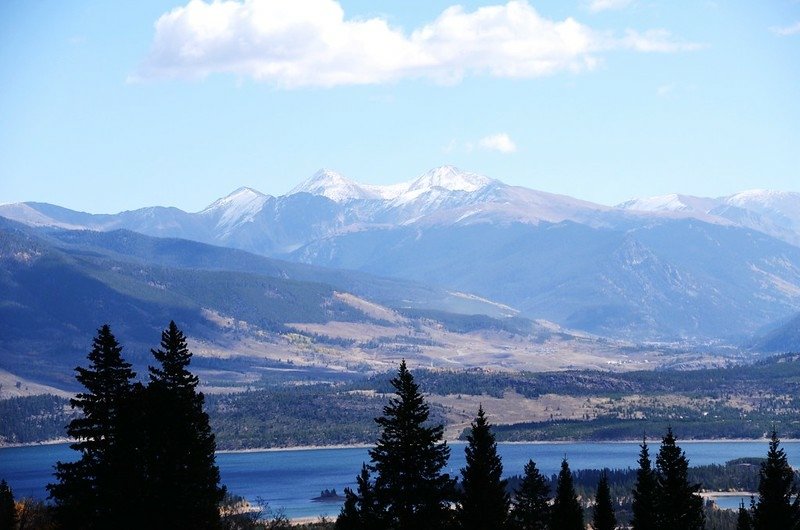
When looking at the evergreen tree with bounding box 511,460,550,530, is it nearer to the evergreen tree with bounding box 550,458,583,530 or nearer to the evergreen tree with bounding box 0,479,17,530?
the evergreen tree with bounding box 550,458,583,530

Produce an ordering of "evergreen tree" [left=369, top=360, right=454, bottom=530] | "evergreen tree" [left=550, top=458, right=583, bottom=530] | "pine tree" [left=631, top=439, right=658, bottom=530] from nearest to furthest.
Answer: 1. "evergreen tree" [left=369, top=360, right=454, bottom=530]
2. "pine tree" [left=631, top=439, right=658, bottom=530]
3. "evergreen tree" [left=550, top=458, right=583, bottom=530]

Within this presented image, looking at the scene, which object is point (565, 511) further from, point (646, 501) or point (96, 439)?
point (96, 439)

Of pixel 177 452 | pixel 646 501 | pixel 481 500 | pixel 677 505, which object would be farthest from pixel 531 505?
pixel 177 452

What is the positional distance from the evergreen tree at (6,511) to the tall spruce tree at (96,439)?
17.8 m

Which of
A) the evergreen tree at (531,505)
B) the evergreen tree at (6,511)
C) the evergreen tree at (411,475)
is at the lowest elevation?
the evergreen tree at (6,511)

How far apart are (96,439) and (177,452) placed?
5031 millimetres

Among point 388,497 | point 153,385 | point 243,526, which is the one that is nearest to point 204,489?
point 153,385

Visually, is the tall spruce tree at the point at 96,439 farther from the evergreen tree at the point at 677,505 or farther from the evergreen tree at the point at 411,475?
the evergreen tree at the point at 677,505

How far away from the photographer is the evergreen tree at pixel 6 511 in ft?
291

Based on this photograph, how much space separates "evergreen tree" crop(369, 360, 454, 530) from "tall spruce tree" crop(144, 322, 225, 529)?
8705 millimetres

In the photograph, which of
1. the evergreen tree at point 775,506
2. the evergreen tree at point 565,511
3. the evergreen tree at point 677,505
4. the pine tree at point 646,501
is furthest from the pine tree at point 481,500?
the evergreen tree at point 565,511

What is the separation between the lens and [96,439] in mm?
68875

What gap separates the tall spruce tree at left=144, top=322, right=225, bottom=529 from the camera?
207ft

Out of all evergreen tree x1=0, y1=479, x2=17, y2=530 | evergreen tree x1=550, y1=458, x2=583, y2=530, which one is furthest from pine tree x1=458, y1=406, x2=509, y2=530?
evergreen tree x1=0, y1=479, x2=17, y2=530
